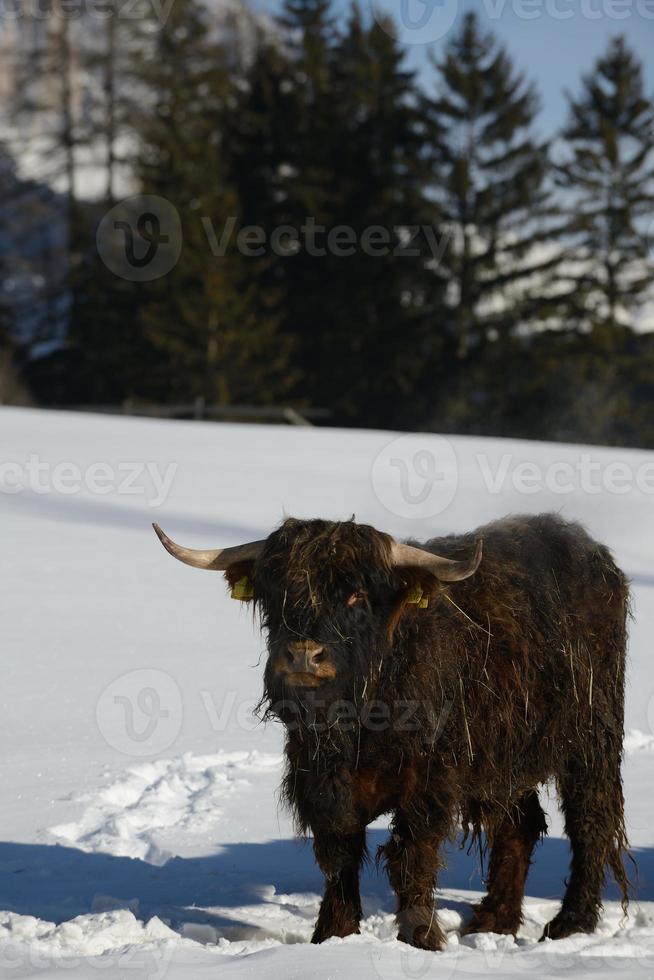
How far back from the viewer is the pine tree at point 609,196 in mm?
36594

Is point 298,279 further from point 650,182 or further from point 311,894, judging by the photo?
point 311,894

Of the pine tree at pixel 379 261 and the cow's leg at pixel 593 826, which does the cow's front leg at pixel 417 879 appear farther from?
the pine tree at pixel 379 261

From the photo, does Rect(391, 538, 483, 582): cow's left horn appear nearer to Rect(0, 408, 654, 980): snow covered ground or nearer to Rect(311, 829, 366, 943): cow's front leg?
Rect(311, 829, 366, 943): cow's front leg

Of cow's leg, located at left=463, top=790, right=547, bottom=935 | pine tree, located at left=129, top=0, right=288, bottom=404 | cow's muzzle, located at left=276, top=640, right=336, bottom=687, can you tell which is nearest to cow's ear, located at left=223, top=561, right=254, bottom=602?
cow's muzzle, located at left=276, top=640, right=336, bottom=687

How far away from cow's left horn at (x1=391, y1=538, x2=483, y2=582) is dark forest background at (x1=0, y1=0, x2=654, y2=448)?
30.2 m

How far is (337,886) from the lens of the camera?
4.70m

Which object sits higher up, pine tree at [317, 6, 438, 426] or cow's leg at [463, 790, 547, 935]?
pine tree at [317, 6, 438, 426]

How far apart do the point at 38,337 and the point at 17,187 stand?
492cm

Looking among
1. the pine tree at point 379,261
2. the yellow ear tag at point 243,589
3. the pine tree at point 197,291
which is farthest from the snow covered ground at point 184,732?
the pine tree at point 379,261

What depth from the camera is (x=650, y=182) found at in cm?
3744

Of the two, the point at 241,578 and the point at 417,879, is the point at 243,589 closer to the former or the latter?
the point at 241,578

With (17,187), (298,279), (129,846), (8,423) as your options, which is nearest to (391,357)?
(298,279)

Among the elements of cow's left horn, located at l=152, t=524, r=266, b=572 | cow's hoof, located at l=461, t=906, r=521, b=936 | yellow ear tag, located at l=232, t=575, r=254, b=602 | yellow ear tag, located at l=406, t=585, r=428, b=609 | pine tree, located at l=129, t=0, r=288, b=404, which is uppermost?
pine tree, located at l=129, t=0, r=288, b=404

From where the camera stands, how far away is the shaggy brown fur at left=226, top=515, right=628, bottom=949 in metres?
4.50
